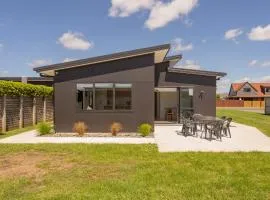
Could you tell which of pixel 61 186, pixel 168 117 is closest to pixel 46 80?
pixel 168 117

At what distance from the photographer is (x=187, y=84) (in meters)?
20.2

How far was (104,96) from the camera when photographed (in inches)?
617

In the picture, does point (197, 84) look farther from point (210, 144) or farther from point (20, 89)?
point (20, 89)

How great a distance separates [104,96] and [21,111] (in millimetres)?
5529

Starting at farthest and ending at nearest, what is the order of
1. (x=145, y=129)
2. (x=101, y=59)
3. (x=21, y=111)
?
(x=21, y=111), (x=101, y=59), (x=145, y=129)

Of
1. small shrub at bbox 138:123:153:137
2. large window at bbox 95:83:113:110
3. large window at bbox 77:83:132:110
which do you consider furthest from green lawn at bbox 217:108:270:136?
large window at bbox 95:83:113:110

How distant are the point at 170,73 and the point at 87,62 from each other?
265 inches

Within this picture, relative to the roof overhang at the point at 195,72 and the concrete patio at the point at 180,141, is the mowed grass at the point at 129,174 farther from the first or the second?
the roof overhang at the point at 195,72

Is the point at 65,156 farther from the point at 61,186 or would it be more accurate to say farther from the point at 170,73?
the point at 170,73

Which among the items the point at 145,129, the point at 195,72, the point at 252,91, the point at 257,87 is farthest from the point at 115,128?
the point at 257,87

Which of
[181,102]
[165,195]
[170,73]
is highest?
[170,73]

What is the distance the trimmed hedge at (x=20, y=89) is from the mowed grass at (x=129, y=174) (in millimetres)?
5510

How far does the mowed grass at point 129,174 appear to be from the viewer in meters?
6.33

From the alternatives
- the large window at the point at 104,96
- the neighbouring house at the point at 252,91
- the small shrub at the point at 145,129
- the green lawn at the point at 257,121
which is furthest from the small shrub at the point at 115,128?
the neighbouring house at the point at 252,91
